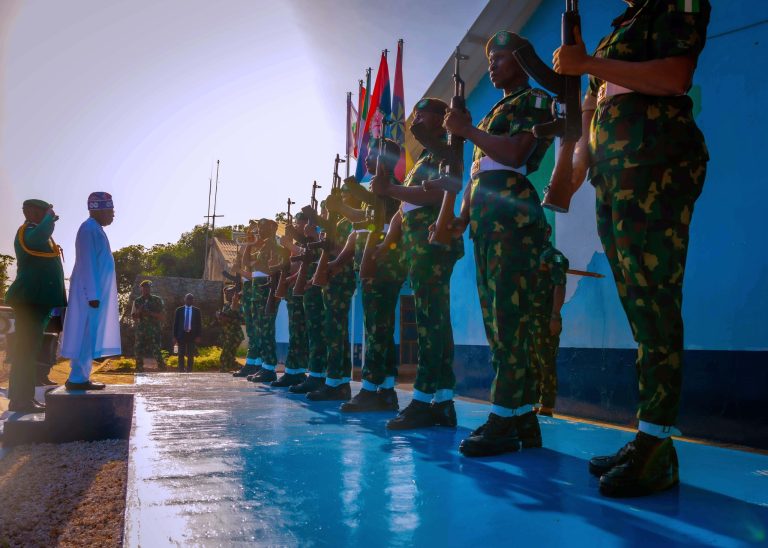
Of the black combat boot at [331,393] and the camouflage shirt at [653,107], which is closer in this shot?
the camouflage shirt at [653,107]

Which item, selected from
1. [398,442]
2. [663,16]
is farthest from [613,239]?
[398,442]

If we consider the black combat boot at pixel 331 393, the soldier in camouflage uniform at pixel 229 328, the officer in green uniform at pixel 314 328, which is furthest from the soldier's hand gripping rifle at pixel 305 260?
the soldier in camouflage uniform at pixel 229 328

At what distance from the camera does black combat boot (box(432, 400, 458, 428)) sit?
11.9 feet

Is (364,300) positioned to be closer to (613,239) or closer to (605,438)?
(605,438)

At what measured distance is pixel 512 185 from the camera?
276 cm

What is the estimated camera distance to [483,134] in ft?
8.89

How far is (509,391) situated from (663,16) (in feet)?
5.54

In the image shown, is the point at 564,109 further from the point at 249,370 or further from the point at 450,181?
the point at 249,370

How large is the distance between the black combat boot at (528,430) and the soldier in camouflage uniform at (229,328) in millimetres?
9425

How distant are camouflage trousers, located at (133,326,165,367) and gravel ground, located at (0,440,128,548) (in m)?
9.28

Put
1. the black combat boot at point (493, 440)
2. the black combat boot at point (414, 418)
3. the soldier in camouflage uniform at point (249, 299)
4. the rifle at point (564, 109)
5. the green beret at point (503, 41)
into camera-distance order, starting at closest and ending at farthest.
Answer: the rifle at point (564, 109) → the black combat boot at point (493, 440) → the green beret at point (503, 41) → the black combat boot at point (414, 418) → the soldier in camouflage uniform at point (249, 299)

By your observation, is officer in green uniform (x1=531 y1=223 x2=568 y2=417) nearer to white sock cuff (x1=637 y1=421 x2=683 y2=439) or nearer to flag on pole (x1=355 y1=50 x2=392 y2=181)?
white sock cuff (x1=637 y1=421 x2=683 y2=439)

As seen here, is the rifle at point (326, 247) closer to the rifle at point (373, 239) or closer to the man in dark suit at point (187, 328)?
the rifle at point (373, 239)

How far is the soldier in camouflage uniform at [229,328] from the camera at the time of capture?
12.1 meters
